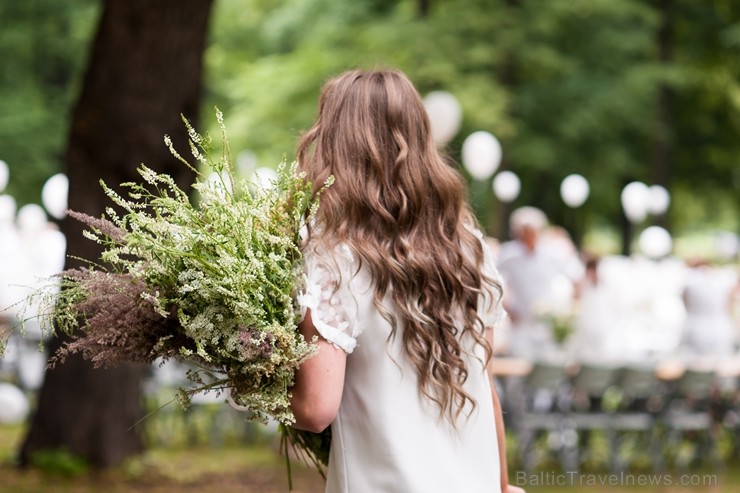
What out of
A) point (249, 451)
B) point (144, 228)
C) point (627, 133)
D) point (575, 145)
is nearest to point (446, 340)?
point (144, 228)

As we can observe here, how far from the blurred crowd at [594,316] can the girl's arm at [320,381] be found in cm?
892

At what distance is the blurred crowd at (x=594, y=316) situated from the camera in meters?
12.2

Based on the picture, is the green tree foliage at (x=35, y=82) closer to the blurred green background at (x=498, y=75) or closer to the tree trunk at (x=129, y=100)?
the blurred green background at (x=498, y=75)

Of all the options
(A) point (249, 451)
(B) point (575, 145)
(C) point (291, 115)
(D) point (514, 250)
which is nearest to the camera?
(A) point (249, 451)

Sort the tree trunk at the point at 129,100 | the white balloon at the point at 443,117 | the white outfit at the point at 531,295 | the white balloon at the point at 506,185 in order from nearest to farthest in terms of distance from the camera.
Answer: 1. the tree trunk at the point at 129,100
2. the white outfit at the point at 531,295
3. the white balloon at the point at 443,117
4. the white balloon at the point at 506,185

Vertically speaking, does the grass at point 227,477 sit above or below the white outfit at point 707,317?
below

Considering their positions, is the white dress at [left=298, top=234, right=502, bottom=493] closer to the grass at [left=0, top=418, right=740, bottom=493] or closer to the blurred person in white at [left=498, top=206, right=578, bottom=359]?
the grass at [left=0, top=418, right=740, bottom=493]

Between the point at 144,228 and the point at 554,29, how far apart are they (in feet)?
68.9

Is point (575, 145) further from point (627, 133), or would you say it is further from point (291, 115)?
point (291, 115)

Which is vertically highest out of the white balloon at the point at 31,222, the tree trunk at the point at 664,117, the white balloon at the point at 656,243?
the tree trunk at the point at 664,117

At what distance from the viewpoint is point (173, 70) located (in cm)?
887

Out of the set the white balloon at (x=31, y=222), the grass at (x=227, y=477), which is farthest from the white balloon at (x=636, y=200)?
the grass at (x=227, y=477)

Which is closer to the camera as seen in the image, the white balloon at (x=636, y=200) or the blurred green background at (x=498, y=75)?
the blurred green background at (x=498, y=75)

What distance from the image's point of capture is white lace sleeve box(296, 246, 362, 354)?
117 inches
